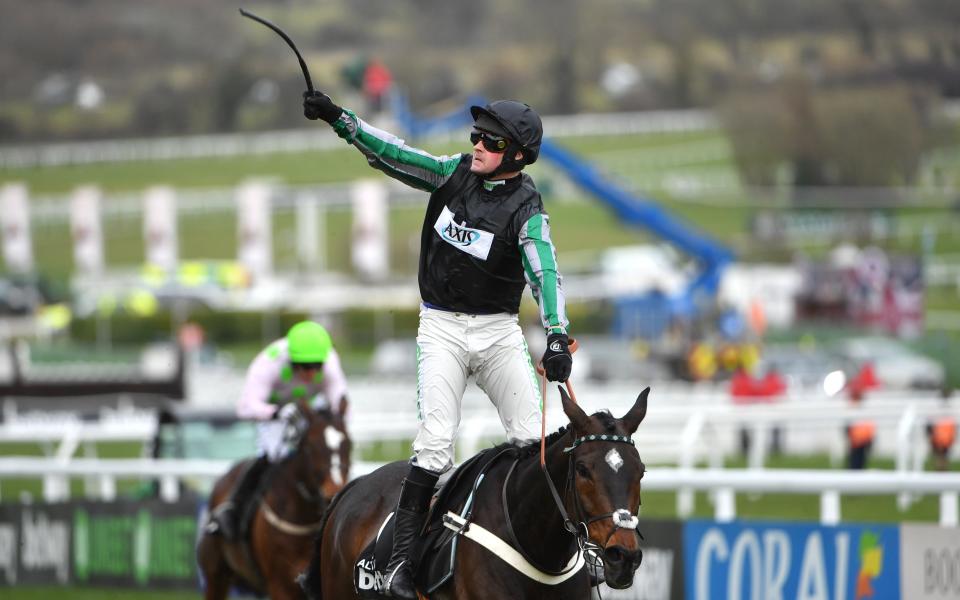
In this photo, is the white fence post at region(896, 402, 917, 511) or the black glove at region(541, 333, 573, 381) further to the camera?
the white fence post at region(896, 402, 917, 511)

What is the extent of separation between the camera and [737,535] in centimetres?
908

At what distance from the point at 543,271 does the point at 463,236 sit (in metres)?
0.38

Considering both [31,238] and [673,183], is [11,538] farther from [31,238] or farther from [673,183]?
[673,183]

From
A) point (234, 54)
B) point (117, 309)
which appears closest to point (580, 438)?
point (117, 309)

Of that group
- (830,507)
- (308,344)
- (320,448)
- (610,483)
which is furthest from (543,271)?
(830,507)

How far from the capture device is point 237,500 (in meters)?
9.00

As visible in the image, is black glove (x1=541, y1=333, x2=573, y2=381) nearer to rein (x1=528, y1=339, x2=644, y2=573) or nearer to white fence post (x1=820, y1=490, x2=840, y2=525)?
rein (x1=528, y1=339, x2=644, y2=573)

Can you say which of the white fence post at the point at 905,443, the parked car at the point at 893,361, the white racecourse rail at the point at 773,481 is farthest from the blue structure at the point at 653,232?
the white racecourse rail at the point at 773,481

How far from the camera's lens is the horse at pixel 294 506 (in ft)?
27.2

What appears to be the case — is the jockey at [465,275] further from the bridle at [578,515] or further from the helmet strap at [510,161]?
the bridle at [578,515]

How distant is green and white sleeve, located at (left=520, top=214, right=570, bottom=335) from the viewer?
5.58m

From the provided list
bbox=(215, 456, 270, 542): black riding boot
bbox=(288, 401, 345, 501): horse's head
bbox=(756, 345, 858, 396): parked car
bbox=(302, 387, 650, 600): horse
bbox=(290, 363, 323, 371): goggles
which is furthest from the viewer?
bbox=(756, 345, 858, 396): parked car

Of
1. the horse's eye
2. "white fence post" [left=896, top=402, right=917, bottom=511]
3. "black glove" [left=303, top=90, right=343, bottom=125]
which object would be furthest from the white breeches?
"white fence post" [left=896, top=402, right=917, bottom=511]

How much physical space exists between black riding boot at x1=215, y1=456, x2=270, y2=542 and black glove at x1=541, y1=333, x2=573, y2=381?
396 cm
